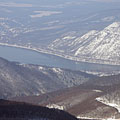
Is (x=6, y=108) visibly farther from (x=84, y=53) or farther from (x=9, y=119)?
(x=84, y=53)

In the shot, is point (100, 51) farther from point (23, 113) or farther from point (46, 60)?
point (23, 113)

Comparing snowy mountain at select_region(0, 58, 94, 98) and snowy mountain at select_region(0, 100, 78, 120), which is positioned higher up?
snowy mountain at select_region(0, 100, 78, 120)

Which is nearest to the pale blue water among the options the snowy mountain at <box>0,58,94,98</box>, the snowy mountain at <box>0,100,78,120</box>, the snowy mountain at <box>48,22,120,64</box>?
the snowy mountain at <box>48,22,120,64</box>

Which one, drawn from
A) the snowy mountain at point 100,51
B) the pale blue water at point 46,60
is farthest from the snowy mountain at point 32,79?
the snowy mountain at point 100,51

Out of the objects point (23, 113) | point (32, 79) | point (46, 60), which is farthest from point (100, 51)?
point (23, 113)

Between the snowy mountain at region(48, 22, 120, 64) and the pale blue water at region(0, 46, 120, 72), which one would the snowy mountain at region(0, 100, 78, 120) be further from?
the snowy mountain at region(48, 22, 120, 64)

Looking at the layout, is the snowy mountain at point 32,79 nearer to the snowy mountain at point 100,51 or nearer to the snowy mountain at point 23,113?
the snowy mountain at point 100,51

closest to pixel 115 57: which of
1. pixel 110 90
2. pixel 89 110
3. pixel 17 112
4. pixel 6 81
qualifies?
pixel 6 81
